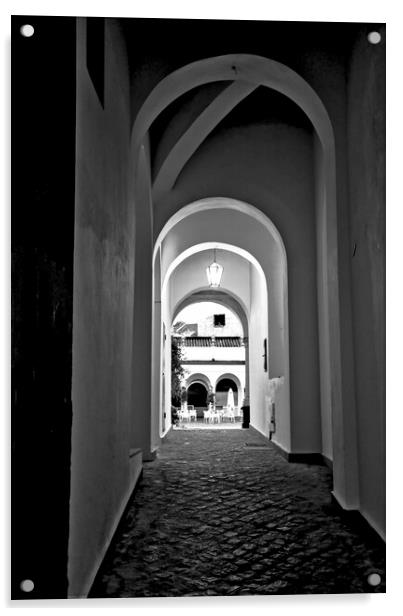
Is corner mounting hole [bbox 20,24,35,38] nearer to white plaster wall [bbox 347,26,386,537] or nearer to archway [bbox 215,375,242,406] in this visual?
white plaster wall [bbox 347,26,386,537]

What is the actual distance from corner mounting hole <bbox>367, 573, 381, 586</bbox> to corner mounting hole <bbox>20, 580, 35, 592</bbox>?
1622 millimetres

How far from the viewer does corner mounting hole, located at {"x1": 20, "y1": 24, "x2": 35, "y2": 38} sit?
2.62 meters

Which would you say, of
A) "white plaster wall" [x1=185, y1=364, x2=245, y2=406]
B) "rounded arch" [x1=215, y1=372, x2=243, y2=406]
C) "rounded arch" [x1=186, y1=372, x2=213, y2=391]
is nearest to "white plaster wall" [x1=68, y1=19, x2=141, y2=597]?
"white plaster wall" [x1=185, y1=364, x2=245, y2=406]

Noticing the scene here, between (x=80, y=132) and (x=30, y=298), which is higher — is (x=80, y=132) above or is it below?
above

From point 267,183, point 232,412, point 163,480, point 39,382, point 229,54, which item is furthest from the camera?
point 232,412

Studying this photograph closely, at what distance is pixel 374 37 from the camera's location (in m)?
3.39

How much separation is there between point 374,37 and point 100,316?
221 cm

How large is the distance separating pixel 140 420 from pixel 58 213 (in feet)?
17.1

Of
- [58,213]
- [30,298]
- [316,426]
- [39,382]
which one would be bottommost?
[316,426]

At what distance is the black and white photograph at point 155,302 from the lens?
2.40 meters

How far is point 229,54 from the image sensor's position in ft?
15.6

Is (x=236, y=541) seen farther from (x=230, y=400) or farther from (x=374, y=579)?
(x=230, y=400)
